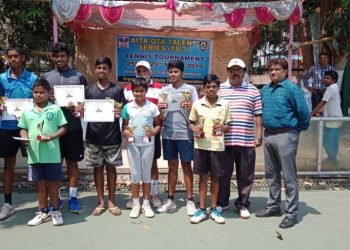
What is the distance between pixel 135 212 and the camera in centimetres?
443

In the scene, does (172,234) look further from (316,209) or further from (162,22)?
(162,22)

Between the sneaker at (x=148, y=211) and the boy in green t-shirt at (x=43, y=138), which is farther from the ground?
the boy in green t-shirt at (x=43, y=138)

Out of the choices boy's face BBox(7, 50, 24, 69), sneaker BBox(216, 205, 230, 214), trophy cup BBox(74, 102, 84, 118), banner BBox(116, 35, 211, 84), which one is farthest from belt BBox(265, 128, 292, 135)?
banner BBox(116, 35, 211, 84)

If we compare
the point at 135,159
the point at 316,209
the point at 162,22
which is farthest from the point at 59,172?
the point at 162,22

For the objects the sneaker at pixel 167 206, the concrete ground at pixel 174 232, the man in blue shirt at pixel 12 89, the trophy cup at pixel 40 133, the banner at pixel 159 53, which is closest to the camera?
the concrete ground at pixel 174 232

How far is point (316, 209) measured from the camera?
477 centimetres

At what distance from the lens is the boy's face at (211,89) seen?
4.20m

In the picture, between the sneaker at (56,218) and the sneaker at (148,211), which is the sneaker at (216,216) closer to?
the sneaker at (148,211)

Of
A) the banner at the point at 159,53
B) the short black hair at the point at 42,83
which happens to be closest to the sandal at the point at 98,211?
the short black hair at the point at 42,83

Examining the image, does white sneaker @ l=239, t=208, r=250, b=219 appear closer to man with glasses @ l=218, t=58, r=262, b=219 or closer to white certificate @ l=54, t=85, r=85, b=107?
→ man with glasses @ l=218, t=58, r=262, b=219

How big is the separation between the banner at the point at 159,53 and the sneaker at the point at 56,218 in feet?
16.1

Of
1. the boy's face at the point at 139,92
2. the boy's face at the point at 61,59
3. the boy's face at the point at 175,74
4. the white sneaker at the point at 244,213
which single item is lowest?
the white sneaker at the point at 244,213

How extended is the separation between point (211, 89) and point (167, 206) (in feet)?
4.77

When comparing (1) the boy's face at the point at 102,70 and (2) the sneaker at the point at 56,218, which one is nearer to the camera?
(2) the sneaker at the point at 56,218
